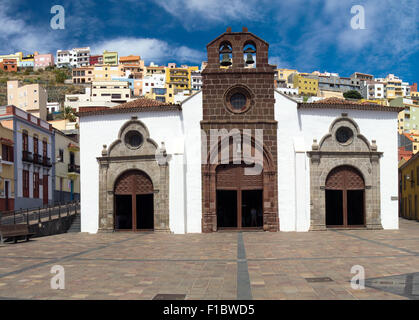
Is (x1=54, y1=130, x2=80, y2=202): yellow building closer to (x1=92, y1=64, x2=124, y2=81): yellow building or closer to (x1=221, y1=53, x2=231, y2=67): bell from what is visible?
(x1=221, y1=53, x2=231, y2=67): bell

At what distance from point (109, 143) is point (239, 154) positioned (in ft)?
21.9

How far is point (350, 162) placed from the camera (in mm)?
22172

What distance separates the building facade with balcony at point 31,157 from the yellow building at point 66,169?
3.44 feet

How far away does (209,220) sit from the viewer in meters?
21.2

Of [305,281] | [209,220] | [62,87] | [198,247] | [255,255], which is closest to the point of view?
[305,281]

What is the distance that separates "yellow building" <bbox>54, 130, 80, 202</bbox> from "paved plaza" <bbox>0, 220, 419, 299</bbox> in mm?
26179

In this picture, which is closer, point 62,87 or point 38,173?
point 38,173

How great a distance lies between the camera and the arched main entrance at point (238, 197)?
21.7 meters

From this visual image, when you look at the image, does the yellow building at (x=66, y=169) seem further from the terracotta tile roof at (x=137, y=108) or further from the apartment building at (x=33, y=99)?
the apartment building at (x=33, y=99)

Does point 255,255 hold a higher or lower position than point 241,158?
lower
